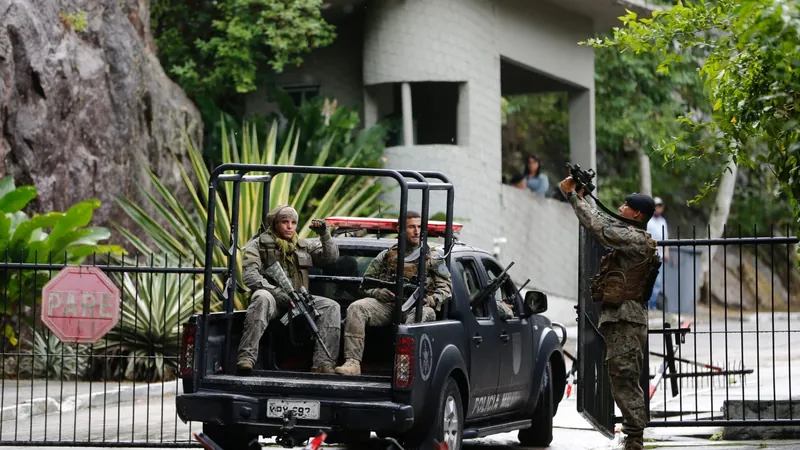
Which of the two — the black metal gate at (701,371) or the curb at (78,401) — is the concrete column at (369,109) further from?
the curb at (78,401)

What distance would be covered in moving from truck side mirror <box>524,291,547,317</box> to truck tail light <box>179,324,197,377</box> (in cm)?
264

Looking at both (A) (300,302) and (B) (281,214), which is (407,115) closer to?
(B) (281,214)

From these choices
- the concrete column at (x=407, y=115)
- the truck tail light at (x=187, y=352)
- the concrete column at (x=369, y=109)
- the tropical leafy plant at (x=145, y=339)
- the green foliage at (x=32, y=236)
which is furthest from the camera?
the concrete column at (x=369, y=109)

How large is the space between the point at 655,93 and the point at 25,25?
17.9 metres

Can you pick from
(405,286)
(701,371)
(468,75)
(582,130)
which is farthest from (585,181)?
(582,130)

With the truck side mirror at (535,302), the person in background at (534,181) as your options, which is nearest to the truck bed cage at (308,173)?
the truck side mirror at (535,302)

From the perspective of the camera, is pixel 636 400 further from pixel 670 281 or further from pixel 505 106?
pixel 505 106

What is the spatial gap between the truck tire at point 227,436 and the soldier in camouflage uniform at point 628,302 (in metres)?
2.59

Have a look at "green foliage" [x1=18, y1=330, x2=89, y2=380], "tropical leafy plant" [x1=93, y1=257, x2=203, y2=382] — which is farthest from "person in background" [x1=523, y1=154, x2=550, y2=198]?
"green foliage" [x1=18, y1=330, x2=89, y2=380]

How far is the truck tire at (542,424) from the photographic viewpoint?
1144 centimetres

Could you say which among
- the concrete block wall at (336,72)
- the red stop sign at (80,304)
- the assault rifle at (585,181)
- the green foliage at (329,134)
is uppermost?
the concrete block wall at (336,72)

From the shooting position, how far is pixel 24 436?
12016mm

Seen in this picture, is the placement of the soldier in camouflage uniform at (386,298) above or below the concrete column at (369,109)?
below

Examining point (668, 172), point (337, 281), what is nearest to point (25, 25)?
point (337, 281)
